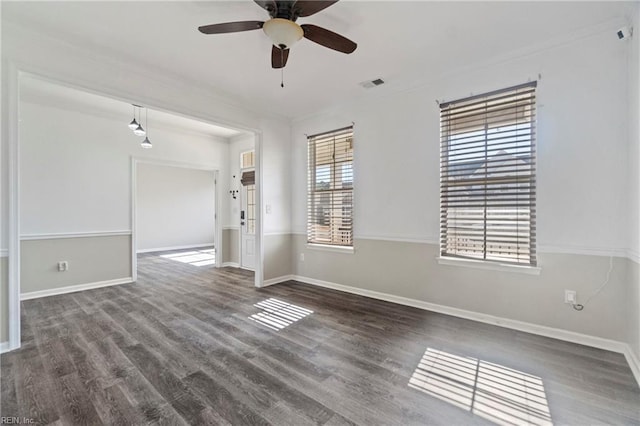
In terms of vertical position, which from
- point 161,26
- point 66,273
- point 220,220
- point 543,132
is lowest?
point 66,273

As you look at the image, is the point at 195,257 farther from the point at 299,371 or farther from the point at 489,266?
the point at 489,266

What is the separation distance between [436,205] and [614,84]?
1815mm

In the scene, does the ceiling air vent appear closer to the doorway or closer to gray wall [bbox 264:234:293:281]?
gray wall [bbox 264:234:293:281]

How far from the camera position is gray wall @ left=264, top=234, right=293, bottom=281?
467 cm

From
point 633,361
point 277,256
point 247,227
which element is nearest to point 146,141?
point 247,227

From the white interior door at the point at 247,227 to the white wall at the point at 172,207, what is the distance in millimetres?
2761

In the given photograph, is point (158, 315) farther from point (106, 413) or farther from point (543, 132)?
point (543, 132)

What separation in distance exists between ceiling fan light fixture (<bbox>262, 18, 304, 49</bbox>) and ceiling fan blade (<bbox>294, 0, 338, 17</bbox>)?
105 mm

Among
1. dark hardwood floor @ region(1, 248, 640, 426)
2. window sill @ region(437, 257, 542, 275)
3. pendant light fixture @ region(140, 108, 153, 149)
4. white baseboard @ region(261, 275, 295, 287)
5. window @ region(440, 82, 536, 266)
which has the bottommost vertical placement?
dark hardwood floor @ region(1, 248, 640, 426)

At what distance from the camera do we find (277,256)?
190 inches

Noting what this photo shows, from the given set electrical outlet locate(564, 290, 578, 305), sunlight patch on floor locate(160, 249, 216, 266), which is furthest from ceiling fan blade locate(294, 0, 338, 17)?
sunlight patch on floor locate(160, 249, 216, 266)

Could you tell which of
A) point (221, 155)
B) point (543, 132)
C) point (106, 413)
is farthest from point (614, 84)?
point (221, 155)

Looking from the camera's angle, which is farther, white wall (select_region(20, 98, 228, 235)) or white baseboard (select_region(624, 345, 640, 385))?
white wall (select_region(20, 98, 228, 235))

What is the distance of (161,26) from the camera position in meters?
2.46
